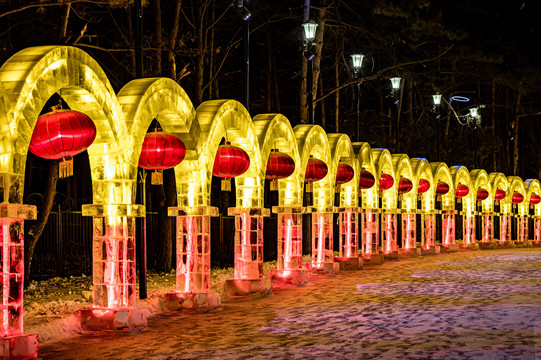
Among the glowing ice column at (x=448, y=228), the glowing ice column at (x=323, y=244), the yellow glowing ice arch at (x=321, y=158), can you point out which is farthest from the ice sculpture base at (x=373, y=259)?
the glowing ice column at (x=448, y=228)

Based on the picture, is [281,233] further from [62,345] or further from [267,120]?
[62,345]

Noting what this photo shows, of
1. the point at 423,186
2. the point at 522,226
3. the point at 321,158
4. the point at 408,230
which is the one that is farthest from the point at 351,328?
the point at 522,226

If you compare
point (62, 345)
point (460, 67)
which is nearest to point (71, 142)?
point (62, 345)

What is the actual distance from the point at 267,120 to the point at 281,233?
3.03m

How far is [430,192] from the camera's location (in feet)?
111

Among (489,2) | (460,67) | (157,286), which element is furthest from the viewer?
(460,67)

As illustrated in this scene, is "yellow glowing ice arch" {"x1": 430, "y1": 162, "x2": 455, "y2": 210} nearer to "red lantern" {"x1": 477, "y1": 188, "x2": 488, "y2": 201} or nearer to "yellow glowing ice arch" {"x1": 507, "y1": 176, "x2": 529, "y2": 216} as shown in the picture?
"red lantern" {"x1": 477, "y1": 188, "x2": 488, "y2": 201}

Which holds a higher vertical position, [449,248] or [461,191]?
[461,191]

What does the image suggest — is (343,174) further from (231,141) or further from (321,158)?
(231,141)

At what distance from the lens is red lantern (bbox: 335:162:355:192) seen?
2364 centimetres

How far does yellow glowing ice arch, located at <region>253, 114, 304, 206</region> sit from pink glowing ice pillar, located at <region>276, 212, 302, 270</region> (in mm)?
422

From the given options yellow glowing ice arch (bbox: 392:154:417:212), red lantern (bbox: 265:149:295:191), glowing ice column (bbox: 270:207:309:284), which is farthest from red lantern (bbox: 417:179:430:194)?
red lantern (bbox: 265:149:295:191)

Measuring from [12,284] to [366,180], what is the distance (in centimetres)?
1732

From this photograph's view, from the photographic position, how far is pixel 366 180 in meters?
25.9
